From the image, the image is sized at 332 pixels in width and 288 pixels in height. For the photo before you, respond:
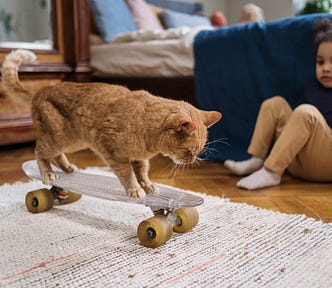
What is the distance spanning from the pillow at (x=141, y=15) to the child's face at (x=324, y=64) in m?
Answer: 1.73

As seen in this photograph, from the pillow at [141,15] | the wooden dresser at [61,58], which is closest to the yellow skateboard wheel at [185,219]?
the wooden dresser at [61,58]

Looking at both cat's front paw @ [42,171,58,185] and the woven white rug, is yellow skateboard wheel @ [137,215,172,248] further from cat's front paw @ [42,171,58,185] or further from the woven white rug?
cat's front paw @ [42,171,58,185]

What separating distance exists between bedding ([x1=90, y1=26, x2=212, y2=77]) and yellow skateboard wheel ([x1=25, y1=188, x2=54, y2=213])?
1.22m

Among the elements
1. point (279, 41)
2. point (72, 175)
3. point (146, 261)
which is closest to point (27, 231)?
point (72, 175)

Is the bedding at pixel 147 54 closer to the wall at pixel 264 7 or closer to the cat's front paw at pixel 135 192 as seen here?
the cat's front paw at pixel 135 192

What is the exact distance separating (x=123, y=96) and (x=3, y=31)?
1505mm

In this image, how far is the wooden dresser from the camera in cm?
243

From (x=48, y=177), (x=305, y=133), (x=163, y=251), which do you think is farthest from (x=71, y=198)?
(x=305, y=133)

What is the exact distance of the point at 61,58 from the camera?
2.70 metres

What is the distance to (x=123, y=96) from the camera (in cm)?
120

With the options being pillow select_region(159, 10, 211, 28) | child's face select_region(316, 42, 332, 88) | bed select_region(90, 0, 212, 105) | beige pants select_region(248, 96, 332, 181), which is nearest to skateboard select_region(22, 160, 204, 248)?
beige pants select_region(248, 96, 332, 181)

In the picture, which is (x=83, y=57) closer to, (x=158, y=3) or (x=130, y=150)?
(x=158, y=3)

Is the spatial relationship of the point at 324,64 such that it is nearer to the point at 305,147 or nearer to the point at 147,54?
the point at 305,147

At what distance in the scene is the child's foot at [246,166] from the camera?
1.79 meters
